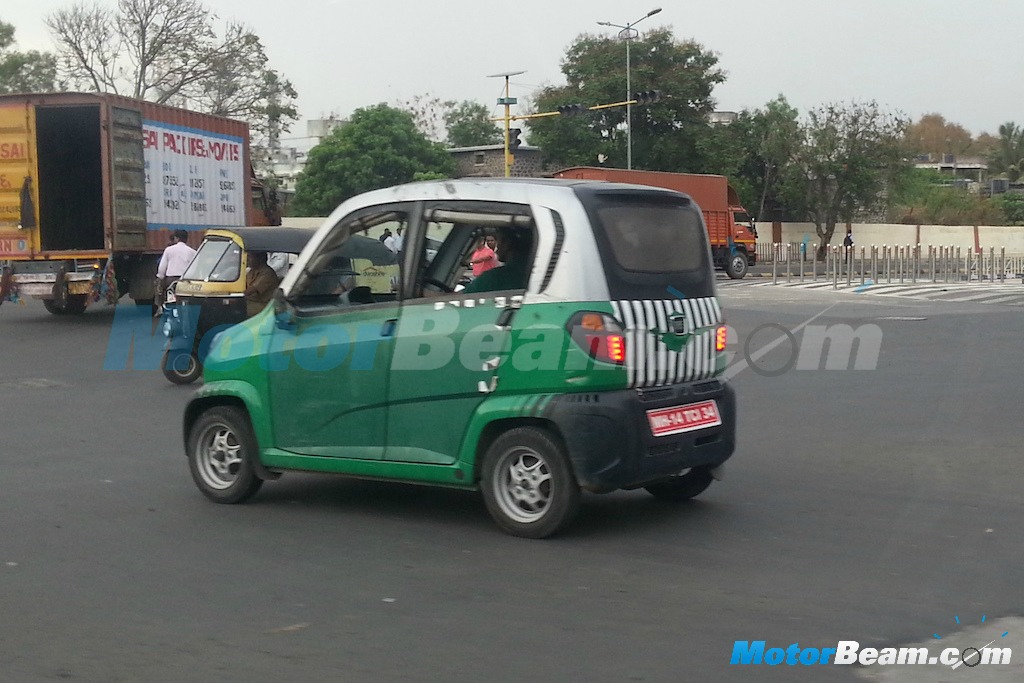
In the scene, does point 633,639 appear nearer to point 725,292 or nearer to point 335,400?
point 335,400

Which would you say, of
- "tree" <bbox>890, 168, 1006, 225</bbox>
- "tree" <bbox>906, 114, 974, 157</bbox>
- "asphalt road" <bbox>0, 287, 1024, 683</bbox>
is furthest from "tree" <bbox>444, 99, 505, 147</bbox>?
"asphalt road" <bbox>0, 287, 1024, 683</bbox>

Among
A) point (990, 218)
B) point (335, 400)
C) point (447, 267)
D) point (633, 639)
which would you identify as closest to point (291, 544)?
point (335, 400)

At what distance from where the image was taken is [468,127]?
8825 centimetres

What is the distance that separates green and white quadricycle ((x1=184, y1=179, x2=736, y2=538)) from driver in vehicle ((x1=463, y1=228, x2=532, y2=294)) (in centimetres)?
1

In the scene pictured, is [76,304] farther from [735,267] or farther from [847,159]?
[847,159]

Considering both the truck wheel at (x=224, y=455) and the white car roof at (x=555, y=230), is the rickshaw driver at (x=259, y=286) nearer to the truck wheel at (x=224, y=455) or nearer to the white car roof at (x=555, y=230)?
the truck wheel at (x=224, y=455)

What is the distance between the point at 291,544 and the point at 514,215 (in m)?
2.13

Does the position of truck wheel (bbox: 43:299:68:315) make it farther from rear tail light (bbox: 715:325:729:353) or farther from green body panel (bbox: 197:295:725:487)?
rear tail light (bbox: 715:325:729:353)

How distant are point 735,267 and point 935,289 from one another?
11432 mm

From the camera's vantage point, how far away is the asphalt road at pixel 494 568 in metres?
4.61

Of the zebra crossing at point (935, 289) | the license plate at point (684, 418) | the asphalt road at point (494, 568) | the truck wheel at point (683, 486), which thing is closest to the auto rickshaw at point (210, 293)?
the asphalt road at point (494, 568)

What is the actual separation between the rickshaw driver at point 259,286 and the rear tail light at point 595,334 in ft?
23.9

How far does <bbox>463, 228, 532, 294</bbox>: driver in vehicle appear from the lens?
643cm

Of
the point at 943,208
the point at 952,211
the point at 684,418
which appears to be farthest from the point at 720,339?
the point at 943,208
